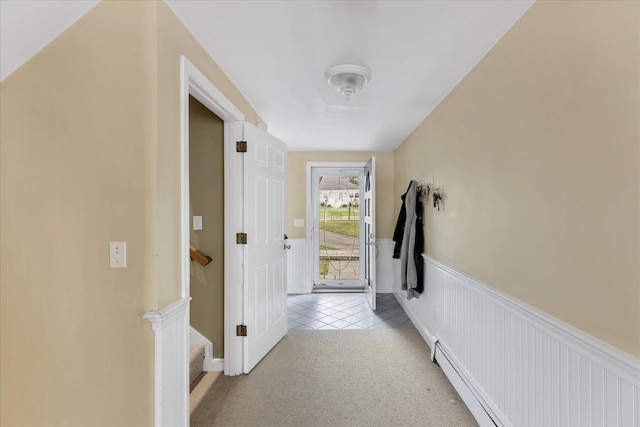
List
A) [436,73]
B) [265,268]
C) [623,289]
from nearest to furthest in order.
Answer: [623,289], [436,73], [265,268]

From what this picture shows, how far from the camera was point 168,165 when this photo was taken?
4.83 ft

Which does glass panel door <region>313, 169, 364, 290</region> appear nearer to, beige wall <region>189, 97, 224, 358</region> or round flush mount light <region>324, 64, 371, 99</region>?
beige wall <region>189, 97, 224, 358</region>

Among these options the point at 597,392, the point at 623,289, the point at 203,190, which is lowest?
the point at 597,392

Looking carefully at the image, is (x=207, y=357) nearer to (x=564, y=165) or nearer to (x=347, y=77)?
(x=347, y=77)

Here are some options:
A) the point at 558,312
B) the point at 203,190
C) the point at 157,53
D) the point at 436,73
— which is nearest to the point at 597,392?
the point at 558,312

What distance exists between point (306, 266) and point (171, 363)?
11.7 feet

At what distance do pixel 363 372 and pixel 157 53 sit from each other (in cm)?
254

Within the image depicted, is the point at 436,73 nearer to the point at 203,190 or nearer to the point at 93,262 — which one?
the point at 203,190

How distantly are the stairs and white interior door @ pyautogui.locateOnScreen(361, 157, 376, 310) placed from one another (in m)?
2.20

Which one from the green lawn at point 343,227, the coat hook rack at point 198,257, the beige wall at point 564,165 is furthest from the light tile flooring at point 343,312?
the beige wall at point 564,165

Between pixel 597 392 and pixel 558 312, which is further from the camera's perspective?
pixel 558 312

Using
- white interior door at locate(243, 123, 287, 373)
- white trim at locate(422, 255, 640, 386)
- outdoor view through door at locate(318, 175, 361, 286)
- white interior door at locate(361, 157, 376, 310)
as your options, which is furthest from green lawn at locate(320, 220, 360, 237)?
white trim at locate(422, 255, 640, 386)

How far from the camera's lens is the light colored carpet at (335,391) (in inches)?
78.2

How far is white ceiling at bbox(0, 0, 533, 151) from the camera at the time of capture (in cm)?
131
